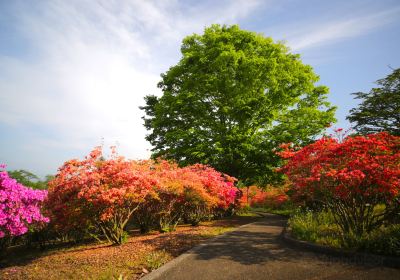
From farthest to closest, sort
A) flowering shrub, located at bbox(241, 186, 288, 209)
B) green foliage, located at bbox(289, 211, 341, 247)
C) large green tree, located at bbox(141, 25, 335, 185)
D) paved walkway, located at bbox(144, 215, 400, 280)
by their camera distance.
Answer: flowering shrub, located at bbox(241, 186, 288, 209) < large green tree, located at bbox(141, 25, 335, 185) < green foliage, located at bbox(289, 211, 341, 247) < paved walkway, located at bbox(144, 215, 400, 280)

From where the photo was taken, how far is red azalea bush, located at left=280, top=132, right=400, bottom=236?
7.10 meters

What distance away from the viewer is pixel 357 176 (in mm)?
6957

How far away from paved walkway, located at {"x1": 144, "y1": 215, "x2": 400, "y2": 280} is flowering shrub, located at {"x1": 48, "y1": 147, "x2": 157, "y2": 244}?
3.16 m

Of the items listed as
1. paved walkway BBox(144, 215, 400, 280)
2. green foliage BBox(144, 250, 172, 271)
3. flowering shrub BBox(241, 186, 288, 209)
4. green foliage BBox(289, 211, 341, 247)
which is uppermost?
flowering shrub BBox(241, 186, 288, 209)

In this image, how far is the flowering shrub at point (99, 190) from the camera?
9.17 metres

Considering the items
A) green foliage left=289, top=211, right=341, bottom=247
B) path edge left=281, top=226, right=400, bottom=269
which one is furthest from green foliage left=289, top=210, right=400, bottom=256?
path edge left=281, top=226, right=400, bottom=269

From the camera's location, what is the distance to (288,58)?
21.2 metres

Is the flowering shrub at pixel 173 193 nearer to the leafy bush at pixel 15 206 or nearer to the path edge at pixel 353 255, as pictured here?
the leafy bush at pixel 15 206

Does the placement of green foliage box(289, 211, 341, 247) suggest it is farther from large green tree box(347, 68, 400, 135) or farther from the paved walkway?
large green tree box(347, 68, 400, 135)

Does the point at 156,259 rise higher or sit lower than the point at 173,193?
lower

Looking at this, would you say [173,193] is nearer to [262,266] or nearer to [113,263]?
[113,263]

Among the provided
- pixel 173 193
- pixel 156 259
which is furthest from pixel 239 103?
pixel 156 259

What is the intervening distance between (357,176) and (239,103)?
12656 mm

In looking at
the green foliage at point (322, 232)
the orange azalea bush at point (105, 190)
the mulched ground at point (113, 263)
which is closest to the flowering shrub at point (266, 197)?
the green foliage at point (322, 232)
